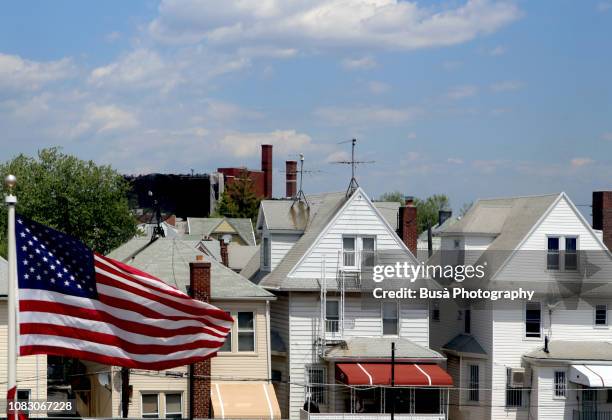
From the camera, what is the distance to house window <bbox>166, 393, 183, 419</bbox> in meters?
46.0

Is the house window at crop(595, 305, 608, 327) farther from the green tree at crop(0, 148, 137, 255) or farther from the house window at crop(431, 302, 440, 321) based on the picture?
the green tree at crop(0, 148, 137, 255)

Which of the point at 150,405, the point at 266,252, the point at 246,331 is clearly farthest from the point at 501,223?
the point at 150,405

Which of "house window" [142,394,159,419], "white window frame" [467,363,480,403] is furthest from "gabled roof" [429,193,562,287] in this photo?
"house window" [142,394,159,419]

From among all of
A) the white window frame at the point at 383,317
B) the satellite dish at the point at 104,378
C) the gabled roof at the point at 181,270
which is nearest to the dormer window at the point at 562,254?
the white window frame at the point at 383,317

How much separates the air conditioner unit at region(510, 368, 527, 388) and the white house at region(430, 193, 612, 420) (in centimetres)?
4

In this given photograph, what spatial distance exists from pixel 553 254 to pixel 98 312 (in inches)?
1410

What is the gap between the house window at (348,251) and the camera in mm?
50844

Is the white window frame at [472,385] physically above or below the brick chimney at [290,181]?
below

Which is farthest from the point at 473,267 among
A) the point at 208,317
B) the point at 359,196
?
the point at 208,317

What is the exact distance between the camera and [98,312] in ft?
63.5

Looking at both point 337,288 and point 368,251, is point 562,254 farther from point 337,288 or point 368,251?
point 337,288

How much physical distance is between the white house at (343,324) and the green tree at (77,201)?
152 feet

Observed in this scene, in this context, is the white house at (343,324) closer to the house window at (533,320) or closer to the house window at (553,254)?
the house window at (533,320)

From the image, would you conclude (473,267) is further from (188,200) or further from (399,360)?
(188,200)
